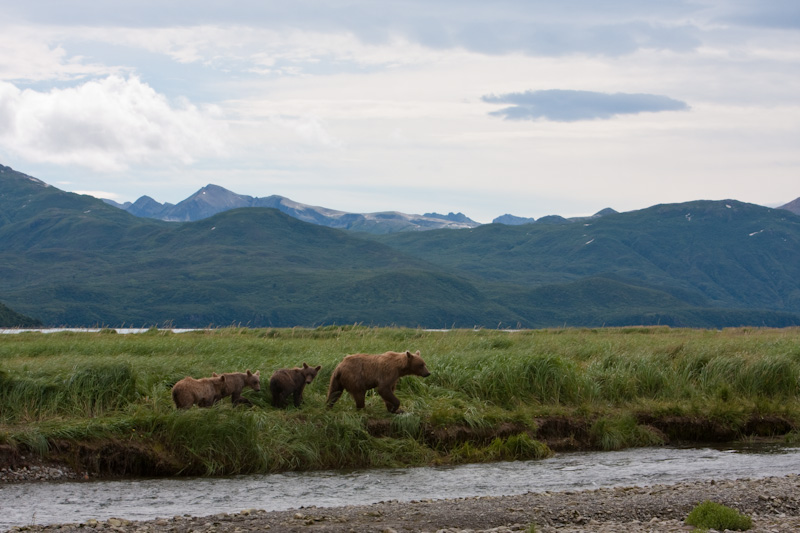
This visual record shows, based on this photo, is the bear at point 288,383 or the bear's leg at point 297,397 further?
the bear's leg at point 297,397

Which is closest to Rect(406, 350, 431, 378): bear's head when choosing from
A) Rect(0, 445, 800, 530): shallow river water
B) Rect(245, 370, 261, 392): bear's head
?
Rect(0, 445, 800, 530): shallow river water

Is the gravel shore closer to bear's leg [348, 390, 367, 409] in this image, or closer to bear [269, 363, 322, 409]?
bear's leg [348, 390, 367, 409]

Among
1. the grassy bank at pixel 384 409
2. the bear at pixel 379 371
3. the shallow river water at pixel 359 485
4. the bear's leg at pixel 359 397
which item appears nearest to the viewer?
the shallow river water at pixel 359 485

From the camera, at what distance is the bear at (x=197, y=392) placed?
58.6ft

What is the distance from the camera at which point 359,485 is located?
53.0ft

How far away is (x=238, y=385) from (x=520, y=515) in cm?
836

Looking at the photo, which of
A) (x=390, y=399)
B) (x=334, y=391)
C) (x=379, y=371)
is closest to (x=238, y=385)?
(x=334, y=391)

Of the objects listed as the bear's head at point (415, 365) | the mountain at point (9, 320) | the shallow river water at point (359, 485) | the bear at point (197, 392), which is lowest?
the mountain at point (9, 320)

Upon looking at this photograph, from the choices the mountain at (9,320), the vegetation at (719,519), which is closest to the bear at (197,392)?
the vegetation at (719,519)

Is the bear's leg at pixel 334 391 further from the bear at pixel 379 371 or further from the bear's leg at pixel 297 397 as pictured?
the bear's leg at pixel 297 397

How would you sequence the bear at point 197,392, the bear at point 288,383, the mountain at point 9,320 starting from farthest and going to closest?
the mountain at point 9,320, the bear at point 288,383, the bear at point 197,392

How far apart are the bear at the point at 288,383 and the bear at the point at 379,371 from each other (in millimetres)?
844

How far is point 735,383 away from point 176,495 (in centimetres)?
1606

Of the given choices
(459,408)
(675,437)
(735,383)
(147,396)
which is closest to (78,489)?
(147,396)
